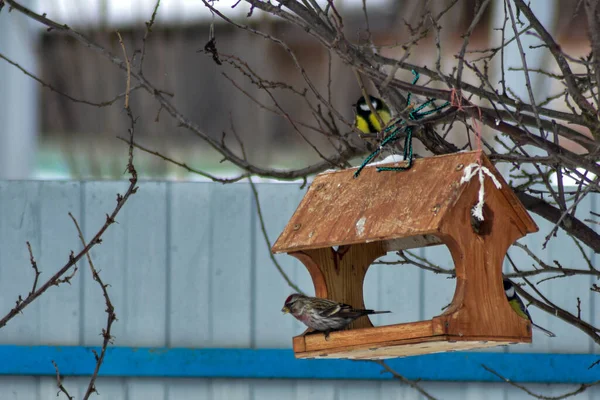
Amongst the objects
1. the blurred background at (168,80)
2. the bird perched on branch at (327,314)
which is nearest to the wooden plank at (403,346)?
the bird perched on branch at (327,314)

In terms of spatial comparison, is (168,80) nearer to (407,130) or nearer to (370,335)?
(407,130)

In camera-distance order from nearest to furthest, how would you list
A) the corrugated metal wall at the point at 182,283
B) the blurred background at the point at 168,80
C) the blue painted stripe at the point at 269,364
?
the blue painted stripe at the point at 269,364, the corrugated metal wall at the point at 182,283, the blurred background at the point at 168,80

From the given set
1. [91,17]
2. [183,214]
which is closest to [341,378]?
[183,214]

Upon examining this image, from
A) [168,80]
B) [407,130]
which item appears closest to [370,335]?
[407,130]

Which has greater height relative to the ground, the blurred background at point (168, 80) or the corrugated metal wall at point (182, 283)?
the blurred background at point (168, 80)

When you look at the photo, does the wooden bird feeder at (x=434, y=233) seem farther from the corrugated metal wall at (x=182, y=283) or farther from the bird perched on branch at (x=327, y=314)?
the corrugated metal wall at (x=182, y=283)

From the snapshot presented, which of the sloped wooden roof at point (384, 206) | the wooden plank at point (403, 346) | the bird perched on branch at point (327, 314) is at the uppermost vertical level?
the sloped wooden roof at point (384, 206)

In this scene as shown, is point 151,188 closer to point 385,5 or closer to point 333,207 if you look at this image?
point 385,5

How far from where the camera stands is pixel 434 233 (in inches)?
114

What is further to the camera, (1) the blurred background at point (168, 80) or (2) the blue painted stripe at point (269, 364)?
(1) the blurred background at point (168, 80)

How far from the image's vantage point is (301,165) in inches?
277

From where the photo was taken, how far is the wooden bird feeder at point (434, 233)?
292 centimetres

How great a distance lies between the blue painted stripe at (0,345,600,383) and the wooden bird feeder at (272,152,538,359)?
259 centimetres

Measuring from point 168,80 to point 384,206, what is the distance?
424 cm
